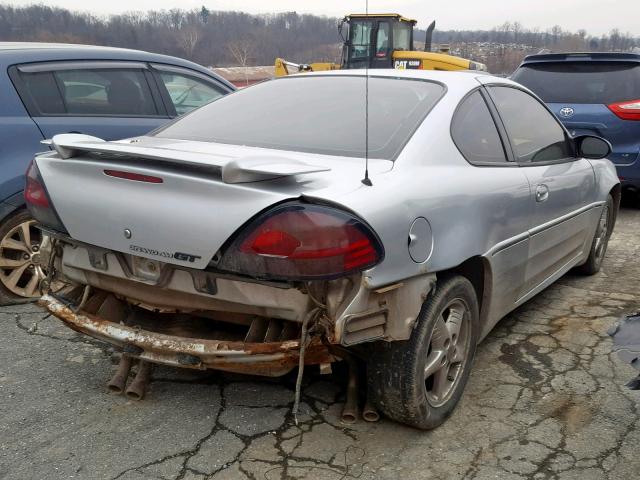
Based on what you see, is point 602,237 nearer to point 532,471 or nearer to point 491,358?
point 491,358

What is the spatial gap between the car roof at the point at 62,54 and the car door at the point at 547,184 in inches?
111

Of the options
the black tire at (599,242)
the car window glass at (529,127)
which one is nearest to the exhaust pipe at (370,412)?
the car window glass at (529,127)

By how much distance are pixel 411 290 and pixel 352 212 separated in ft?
1.41

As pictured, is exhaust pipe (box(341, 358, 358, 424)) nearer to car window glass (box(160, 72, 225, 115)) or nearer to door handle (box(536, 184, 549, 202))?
door handle (box(536, 184, 549, 202))

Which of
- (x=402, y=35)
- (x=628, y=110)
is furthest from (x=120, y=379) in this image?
(x=402, y=35)

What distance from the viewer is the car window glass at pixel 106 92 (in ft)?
13.9

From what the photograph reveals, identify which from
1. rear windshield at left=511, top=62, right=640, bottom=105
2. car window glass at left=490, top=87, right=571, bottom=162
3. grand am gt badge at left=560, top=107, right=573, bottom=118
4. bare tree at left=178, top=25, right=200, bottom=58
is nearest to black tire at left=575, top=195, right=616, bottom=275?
car window glass at left=490, top=87, right=571, bottom=162

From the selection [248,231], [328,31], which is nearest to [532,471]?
[248,231]

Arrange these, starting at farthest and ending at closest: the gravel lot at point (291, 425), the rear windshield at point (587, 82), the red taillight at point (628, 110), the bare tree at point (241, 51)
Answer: the bare tree at point (241, 51) → the rear windshield at point (587, 82) → the red taillight at point (628, 110) → the gravel lot at point (291, 425)

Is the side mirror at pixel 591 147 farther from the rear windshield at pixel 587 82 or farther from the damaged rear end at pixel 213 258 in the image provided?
the rear windshield at pixel 587 82

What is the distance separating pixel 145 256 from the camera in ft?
7.41

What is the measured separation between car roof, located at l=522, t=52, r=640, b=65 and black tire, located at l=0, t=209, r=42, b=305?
19.0 feet

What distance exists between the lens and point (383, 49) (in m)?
14.7

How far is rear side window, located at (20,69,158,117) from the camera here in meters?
4.02
